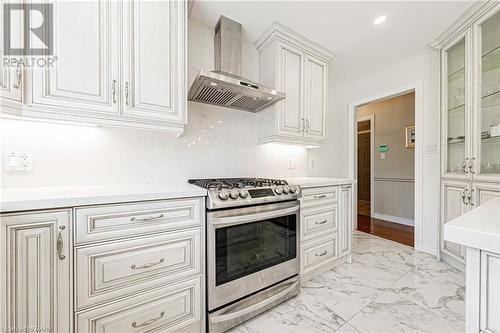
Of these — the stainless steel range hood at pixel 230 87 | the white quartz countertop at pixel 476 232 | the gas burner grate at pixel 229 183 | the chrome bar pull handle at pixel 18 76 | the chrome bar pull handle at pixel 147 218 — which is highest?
the stainless steel range hood at pixel 230 87

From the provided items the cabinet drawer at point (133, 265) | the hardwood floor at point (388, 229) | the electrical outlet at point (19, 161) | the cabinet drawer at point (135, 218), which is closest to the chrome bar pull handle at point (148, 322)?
the cabinet drawer at point (133, 265)

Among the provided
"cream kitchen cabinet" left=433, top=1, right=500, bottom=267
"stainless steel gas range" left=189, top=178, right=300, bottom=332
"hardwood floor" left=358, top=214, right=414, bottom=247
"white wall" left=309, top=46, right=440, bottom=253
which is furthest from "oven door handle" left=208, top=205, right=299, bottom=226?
"hardwood floor" left=358, top=214, right=414, bottom=247

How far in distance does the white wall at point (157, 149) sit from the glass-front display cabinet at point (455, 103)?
1.77 m

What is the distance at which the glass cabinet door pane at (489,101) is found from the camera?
1.96 meters

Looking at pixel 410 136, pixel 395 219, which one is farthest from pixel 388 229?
pixel 410 136

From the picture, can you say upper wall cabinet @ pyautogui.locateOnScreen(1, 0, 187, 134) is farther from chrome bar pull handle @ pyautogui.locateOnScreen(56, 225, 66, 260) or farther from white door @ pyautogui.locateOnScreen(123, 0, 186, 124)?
chrome bar pull handle @ pyautogui.locateOnScreen(56, 225, 66, 260)

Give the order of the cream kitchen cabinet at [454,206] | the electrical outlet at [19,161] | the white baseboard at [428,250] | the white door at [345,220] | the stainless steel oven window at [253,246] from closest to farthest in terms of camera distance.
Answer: the electrical outlet at [19,161]
the stainless steel oven window at [253,246]
the cream kitchen cabinet at [454,206]
the white door at [345,220]
the white baseboard at [428,250]

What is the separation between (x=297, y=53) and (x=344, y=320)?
2.43 m

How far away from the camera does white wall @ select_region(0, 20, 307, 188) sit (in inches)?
54.8

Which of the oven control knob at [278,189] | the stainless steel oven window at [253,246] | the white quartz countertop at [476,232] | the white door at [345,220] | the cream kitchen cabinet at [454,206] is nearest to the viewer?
the white quartz countertop at [476,232]

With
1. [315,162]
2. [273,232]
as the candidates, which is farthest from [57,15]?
[315,162]

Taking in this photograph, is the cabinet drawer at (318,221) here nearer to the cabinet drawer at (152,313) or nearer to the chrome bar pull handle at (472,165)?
the cabinet drawer at (152,313)

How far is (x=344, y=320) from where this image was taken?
1530 millimetres

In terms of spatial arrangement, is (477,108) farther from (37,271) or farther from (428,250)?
(37,271)
